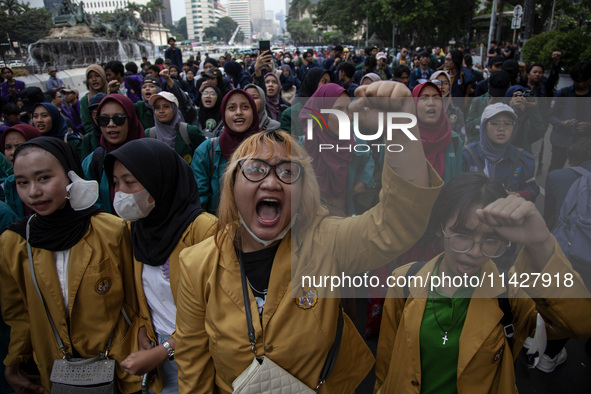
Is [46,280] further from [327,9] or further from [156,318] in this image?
[327,9]

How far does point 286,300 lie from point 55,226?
4.39 feet

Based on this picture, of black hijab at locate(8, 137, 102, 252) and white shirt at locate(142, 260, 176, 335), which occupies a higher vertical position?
black hijab at locate(8, 137, 102, 252)

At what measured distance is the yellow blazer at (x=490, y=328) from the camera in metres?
1.35

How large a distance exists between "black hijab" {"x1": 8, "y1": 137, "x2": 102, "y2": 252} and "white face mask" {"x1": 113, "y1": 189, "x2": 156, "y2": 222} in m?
0.28

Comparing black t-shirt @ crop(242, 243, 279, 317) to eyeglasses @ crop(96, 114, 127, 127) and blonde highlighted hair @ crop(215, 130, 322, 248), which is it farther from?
eyeglasses @ crop(96, 114, 127, 127)

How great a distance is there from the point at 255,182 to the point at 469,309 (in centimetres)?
102

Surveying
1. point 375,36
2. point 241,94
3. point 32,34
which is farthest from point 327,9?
point 241,94

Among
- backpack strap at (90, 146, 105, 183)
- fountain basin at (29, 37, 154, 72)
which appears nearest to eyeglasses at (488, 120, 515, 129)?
backpack strap at (90, 146, 105, 183)

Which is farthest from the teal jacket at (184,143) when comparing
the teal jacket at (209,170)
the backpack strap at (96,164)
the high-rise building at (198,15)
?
the high-rise building at (198,15)

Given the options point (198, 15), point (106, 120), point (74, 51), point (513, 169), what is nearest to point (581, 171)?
point (513, 169)

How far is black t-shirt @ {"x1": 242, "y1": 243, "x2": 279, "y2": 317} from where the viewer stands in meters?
1.50

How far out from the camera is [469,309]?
1.59 metres

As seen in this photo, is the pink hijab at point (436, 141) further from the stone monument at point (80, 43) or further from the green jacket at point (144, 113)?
the stone monument at point (80, 43)

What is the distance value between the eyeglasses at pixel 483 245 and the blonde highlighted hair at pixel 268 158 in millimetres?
554
